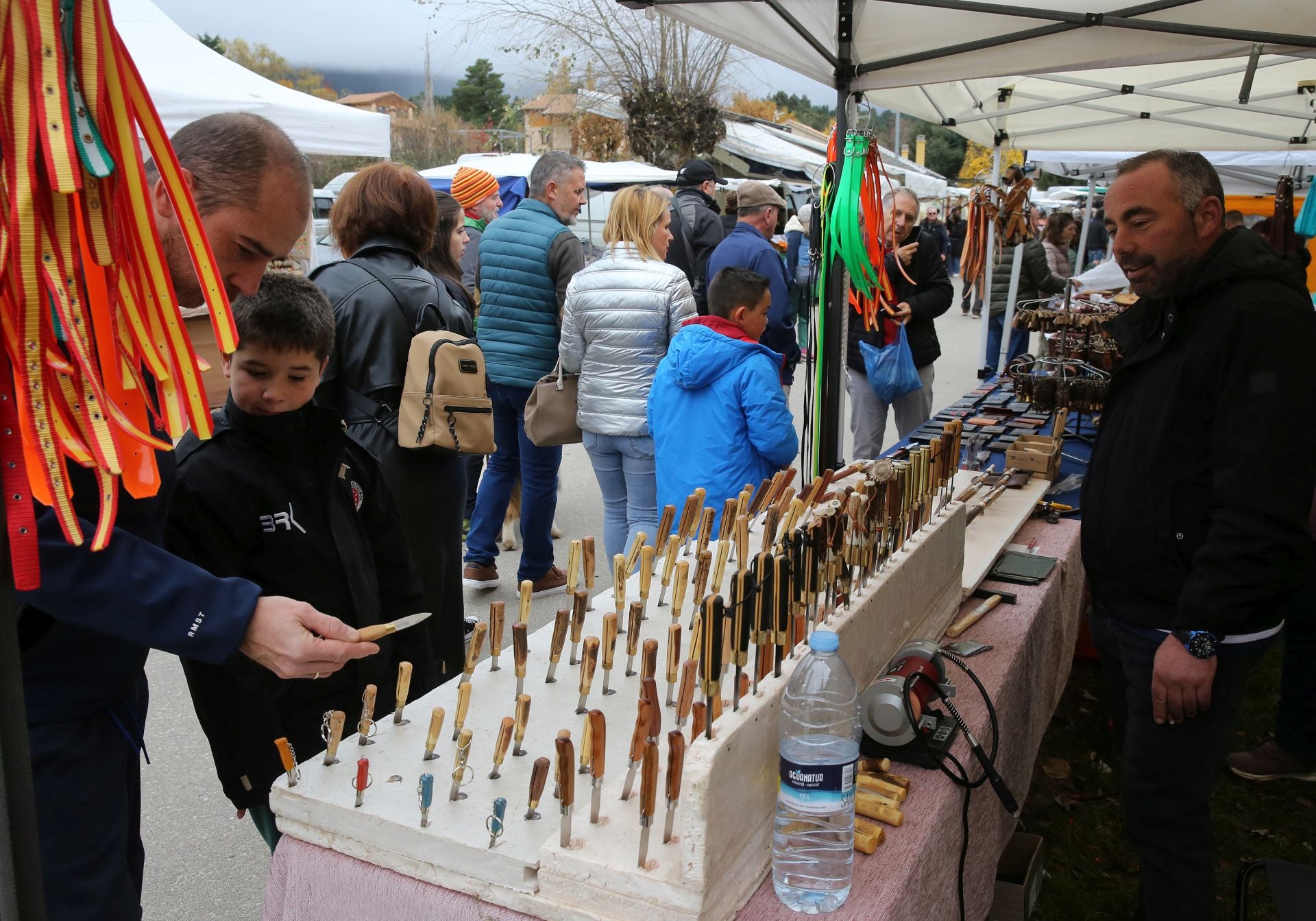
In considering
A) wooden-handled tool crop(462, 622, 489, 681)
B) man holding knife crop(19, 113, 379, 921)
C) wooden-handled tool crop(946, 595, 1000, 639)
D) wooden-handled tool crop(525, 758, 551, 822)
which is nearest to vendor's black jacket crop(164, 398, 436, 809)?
man holding knife crop(19, 113, 379, 921)

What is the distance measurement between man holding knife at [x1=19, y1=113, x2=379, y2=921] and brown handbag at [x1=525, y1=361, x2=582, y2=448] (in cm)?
270

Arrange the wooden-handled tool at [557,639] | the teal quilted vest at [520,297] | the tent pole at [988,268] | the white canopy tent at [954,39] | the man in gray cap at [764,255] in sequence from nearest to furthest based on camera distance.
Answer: the wooden-handled tool at [557,639]
the white canopy tent at [954,39]
the teal quilted vest at [520,297]
the man in gray cap at [764,255]
the tent pole at [988,268]

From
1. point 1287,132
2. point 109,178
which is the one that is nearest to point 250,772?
point 109,178

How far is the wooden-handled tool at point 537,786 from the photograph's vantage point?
1370mm

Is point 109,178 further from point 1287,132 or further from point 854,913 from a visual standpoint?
point 1287,132

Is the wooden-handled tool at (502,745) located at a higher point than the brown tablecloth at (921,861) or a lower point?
higher

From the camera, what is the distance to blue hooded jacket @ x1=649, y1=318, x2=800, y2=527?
3.39 m

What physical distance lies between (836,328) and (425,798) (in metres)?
2.48

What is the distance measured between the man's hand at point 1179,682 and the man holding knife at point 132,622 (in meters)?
1.65

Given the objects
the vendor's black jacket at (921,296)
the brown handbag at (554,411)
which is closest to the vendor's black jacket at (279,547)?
the brown handbag at (554,411)

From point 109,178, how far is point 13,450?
0.27 m

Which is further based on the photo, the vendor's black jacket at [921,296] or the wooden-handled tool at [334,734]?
the vendor's black jacket at [921,296]

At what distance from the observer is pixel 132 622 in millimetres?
1345

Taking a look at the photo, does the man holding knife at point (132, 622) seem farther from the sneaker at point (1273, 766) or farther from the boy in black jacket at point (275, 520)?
the sneaker at point (1273, 766)
